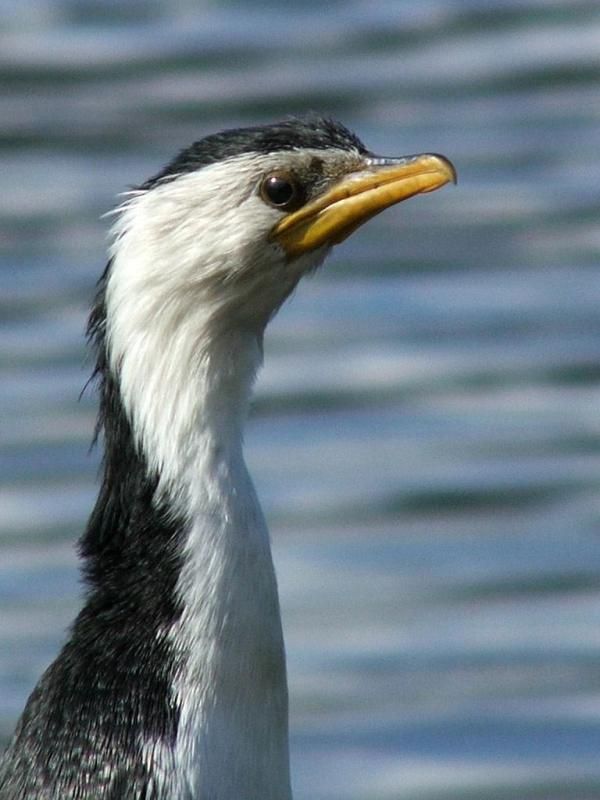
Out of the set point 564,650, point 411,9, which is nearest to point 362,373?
point 564,650

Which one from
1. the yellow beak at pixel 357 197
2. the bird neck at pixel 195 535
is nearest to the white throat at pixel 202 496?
the bird neck at pixel 195 535

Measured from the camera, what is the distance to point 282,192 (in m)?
8.53

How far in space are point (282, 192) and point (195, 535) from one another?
3.36 feet

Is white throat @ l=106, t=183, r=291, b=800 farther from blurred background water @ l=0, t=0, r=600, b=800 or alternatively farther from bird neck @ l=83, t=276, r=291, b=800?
blurred background water @ l=0, t=0, r=600, b=800

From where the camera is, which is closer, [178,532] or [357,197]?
A: [178,532]

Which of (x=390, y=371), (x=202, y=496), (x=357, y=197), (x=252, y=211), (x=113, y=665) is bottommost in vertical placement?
(x=113, y=665)

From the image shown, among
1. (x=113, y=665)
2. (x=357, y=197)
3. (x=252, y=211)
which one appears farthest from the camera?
(x=357, y=197)

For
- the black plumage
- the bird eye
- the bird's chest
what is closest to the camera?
the black plumage

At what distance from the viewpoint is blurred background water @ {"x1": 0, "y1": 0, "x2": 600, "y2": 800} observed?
41.0 ft

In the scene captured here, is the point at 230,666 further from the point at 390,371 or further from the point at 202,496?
the point at 390,371

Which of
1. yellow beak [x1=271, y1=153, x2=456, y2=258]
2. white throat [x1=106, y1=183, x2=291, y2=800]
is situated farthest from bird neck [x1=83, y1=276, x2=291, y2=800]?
yellow beak [x1=271, y1=153, x2=456, y2=258]

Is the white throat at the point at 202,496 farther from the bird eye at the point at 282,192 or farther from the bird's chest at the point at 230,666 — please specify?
the bird eye at the point at 282,192

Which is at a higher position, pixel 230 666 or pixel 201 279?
pixel 201 279

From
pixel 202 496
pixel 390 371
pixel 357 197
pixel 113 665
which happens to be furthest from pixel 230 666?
pixel 390 371
